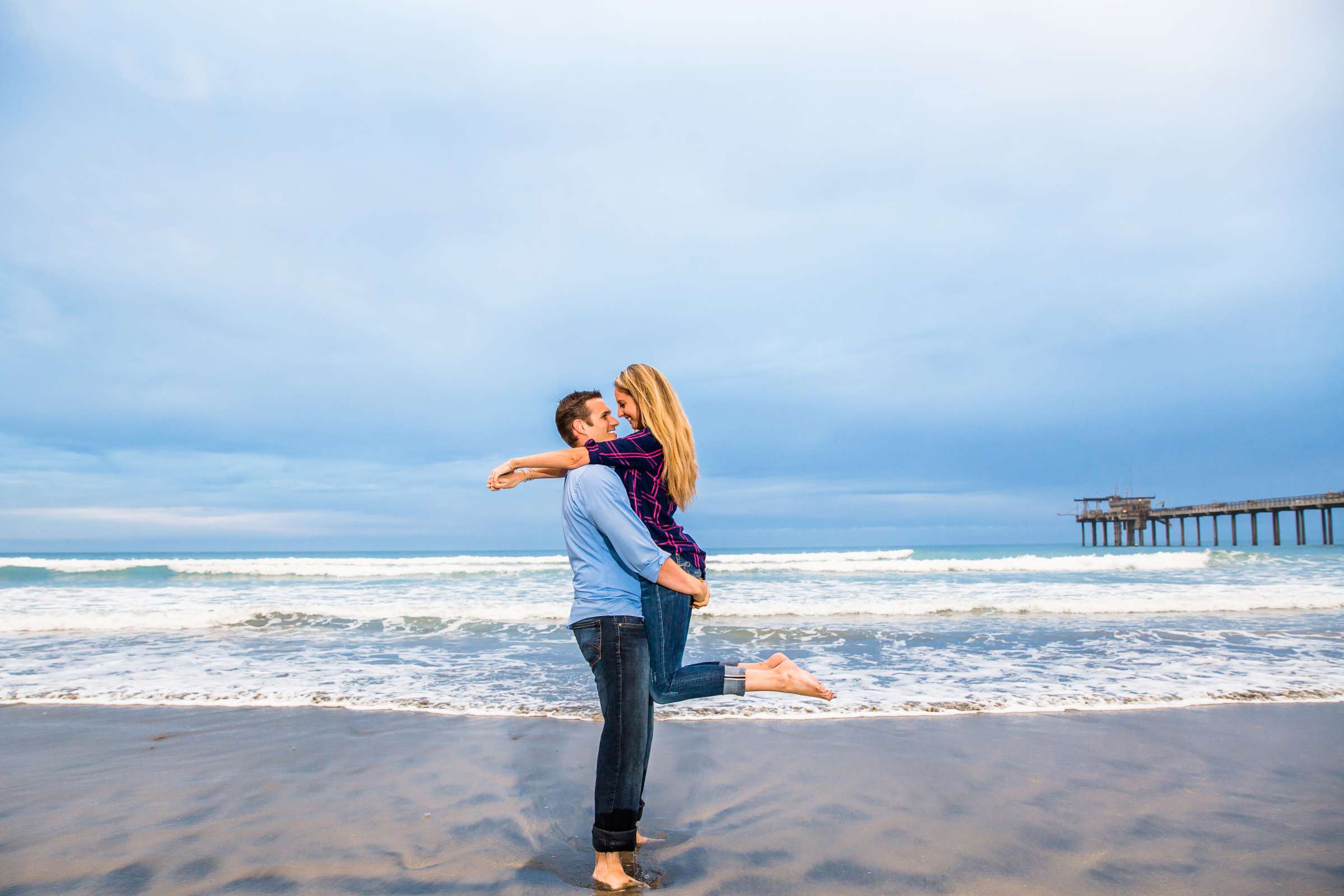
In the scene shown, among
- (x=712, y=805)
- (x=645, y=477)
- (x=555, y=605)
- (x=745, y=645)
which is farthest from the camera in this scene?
(x=555, y=605)

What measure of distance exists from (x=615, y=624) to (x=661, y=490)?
0.56 metres

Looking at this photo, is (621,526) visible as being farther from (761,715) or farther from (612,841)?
(761,715)

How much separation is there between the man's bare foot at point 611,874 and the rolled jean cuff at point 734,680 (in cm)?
79

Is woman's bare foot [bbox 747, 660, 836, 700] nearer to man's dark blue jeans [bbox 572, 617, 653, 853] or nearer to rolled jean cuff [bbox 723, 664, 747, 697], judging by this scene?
rolled jean cuff [bbox 723, 664, 747, 697]

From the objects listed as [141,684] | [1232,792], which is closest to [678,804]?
[1232,792]

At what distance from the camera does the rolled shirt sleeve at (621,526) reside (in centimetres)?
267

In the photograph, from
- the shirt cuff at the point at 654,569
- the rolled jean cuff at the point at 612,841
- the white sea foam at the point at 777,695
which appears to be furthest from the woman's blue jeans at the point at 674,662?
the white sea foam at the point at 777,695

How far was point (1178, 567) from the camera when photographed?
83.7 feet

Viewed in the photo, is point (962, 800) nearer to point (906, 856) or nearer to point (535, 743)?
point (906, 856)

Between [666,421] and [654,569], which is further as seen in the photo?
[666,421]

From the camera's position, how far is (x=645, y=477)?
288 cm

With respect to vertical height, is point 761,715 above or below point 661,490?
below

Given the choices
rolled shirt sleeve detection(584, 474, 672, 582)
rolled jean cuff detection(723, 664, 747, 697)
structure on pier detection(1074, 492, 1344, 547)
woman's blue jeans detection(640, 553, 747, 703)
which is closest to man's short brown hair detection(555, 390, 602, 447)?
rolled shirt sleeve detection(584, 474, 672, 582)

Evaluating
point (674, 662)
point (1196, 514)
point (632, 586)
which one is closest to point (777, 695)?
point (674, 662)
